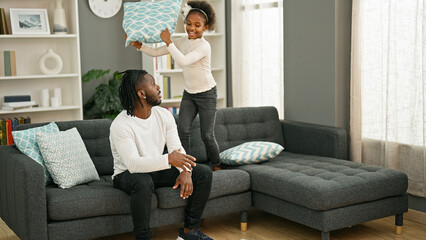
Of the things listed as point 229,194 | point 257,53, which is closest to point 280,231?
point 229,194

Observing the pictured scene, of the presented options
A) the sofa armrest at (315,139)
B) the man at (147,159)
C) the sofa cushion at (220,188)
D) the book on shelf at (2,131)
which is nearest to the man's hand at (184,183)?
the man at (147,159)

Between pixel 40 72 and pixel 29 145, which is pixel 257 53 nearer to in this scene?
pixel 40 72

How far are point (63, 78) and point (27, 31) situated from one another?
1.90 ft

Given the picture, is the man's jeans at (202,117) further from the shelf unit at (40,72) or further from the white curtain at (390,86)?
the shelf unit at (40,72)

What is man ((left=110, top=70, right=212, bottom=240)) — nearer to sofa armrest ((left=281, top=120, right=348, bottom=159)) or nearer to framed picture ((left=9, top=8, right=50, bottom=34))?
sofa armrest ((left=281, top=120, right=348, bottom=159))

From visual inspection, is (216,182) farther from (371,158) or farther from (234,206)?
(371,158)

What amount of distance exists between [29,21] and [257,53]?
213 centimetres

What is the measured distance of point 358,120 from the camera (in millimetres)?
4297

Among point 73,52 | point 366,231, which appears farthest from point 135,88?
point 73,52

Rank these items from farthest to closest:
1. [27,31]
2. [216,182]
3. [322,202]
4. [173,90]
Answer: [173,90]
[27,31]
[216,182]
[322,202]

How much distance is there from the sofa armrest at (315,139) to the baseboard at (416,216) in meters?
0.59

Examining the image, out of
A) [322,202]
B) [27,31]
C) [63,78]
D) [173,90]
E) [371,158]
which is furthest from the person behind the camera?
[173,90]

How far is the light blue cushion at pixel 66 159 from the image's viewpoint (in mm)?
3369

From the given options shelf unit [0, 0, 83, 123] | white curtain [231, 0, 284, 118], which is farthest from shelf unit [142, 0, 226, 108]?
shelf unit [0, 0, 83, 123]
